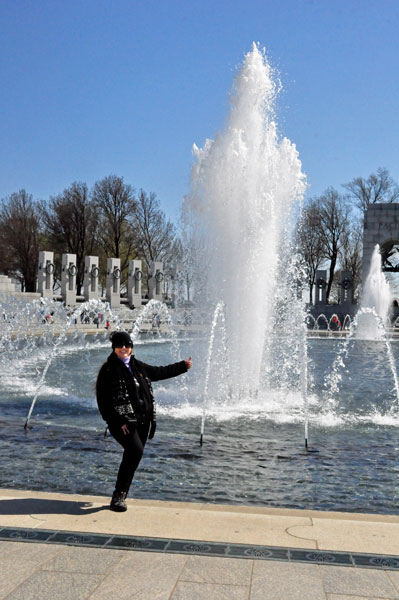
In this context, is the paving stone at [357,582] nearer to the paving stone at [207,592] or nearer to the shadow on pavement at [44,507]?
the paving stone at [207,592]

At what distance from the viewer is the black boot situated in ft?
17.3

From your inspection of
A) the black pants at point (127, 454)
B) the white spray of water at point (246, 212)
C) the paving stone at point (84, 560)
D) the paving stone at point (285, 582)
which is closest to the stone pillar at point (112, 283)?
the white spray of water at point (246, 212)

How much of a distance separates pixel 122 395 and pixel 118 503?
0.84 meters

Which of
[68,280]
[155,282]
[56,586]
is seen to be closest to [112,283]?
[68,280]

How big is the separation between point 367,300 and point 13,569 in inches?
1639

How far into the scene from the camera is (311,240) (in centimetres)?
6481

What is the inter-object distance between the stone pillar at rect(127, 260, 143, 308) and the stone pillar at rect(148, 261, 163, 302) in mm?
1611

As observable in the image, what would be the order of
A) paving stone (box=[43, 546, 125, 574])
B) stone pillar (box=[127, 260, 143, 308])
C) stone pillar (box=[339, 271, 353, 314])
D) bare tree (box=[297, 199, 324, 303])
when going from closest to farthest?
1. paving stone (box=[43, 546, 125, 574])
2. stone pillar (box=[339, 271, 353, 314])
3. stone pillar (box=[127, 260, 143, 308])
4. bare tree (box=[297, 199, 324, 303])

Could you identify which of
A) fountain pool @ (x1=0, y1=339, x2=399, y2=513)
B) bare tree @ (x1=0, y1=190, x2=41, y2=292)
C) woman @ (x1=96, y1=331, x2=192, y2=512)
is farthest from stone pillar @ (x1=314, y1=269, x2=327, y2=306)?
woman @ (x1=96, y1=331, x2=192, y2=512)

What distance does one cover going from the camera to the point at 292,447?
8812 mm

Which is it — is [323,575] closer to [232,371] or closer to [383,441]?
[383,441]

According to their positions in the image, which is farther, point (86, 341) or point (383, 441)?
point (86, 341)

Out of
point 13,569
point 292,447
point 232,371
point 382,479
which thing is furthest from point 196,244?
point 13,569

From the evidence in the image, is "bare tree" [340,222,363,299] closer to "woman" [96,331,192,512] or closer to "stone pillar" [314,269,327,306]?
"stone pillar" [314,269,327,306]
